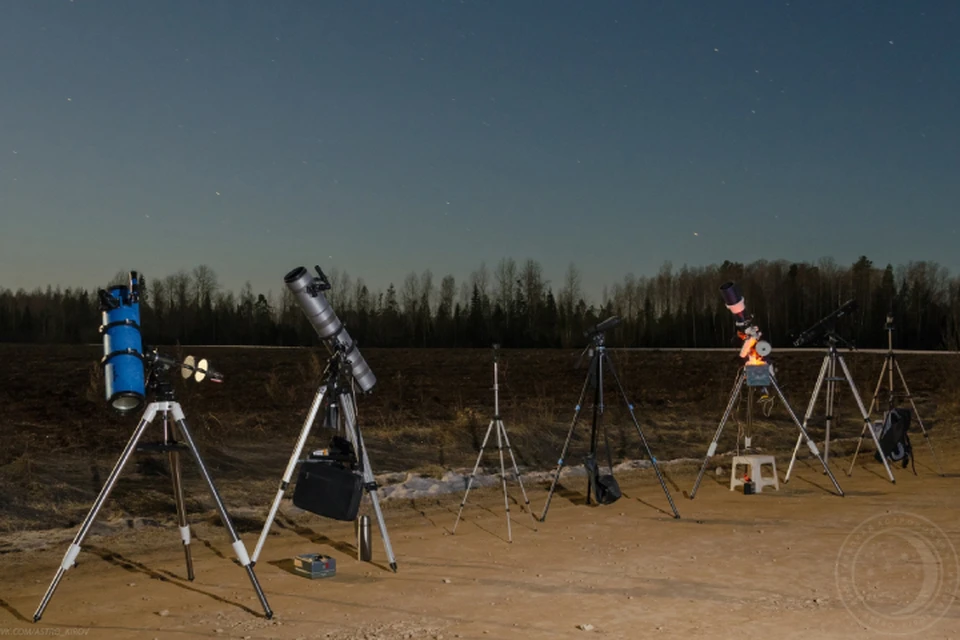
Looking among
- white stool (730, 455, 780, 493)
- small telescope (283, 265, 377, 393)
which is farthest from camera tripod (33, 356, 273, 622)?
white stool (730, 455, 780, 493)

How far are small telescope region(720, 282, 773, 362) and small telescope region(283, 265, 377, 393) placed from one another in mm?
5307

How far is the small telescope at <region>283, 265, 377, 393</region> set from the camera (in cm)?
730

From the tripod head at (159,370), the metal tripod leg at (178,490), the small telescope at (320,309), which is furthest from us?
the small telescope at (320,309)

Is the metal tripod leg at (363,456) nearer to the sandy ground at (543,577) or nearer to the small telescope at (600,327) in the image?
the sandy ground at (543,577)

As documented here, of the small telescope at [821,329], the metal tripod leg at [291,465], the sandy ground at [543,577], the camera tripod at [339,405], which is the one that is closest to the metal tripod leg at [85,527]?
the sandy ground at [543,577]

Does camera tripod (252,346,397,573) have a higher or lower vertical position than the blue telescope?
lower

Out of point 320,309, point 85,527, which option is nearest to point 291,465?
point 320,309

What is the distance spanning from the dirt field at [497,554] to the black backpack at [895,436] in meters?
0.24

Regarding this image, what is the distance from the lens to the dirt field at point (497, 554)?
6.02 m

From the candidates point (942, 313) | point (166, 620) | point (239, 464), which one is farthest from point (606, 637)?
point (942, 313)

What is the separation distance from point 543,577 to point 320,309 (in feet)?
8.47

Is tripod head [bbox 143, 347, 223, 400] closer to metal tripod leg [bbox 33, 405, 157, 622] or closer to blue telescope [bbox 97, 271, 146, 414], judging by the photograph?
blue telescope [bbox 97, 271, 146, 414]

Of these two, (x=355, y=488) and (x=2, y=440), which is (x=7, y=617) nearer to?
(x=355, y=488)

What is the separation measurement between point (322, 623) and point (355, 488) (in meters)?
1.21
